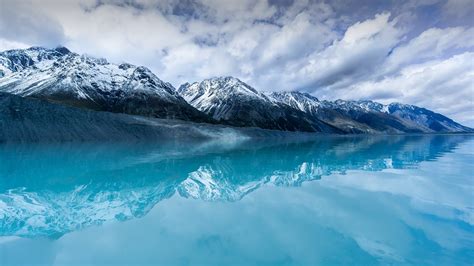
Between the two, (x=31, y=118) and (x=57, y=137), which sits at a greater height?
(x=31, y=118)

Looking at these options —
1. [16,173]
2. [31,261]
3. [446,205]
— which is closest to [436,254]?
[446,205]

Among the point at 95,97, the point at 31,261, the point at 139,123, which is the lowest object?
the point at 31,261

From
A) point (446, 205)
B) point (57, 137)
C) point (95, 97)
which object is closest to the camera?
Answer: point (446, 205)

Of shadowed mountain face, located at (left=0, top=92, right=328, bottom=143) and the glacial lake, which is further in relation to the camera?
shadowed mountain face, located at (left=0, top=92, right=328, bottom=143)

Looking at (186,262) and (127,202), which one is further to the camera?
(127,202)

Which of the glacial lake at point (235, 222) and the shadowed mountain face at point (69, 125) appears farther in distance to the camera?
the shadowed mountain face at point (69, 125)

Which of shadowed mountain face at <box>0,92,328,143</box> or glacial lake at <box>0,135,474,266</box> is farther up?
shadowed mountain face at <box>0,92,328,143</box>

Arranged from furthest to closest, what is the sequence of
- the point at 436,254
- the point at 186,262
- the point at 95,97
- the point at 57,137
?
the point at 95,97, the point at 57,137, the point at 436,254, the point at 186,262

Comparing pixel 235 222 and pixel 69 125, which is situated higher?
pixel 69 125

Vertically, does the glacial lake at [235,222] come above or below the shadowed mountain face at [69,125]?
below

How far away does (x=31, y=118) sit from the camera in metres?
72.6

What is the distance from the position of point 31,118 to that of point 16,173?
189 ft

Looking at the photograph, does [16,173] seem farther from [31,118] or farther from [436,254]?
[31,118]

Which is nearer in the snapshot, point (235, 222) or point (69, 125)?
point (235, 222)
